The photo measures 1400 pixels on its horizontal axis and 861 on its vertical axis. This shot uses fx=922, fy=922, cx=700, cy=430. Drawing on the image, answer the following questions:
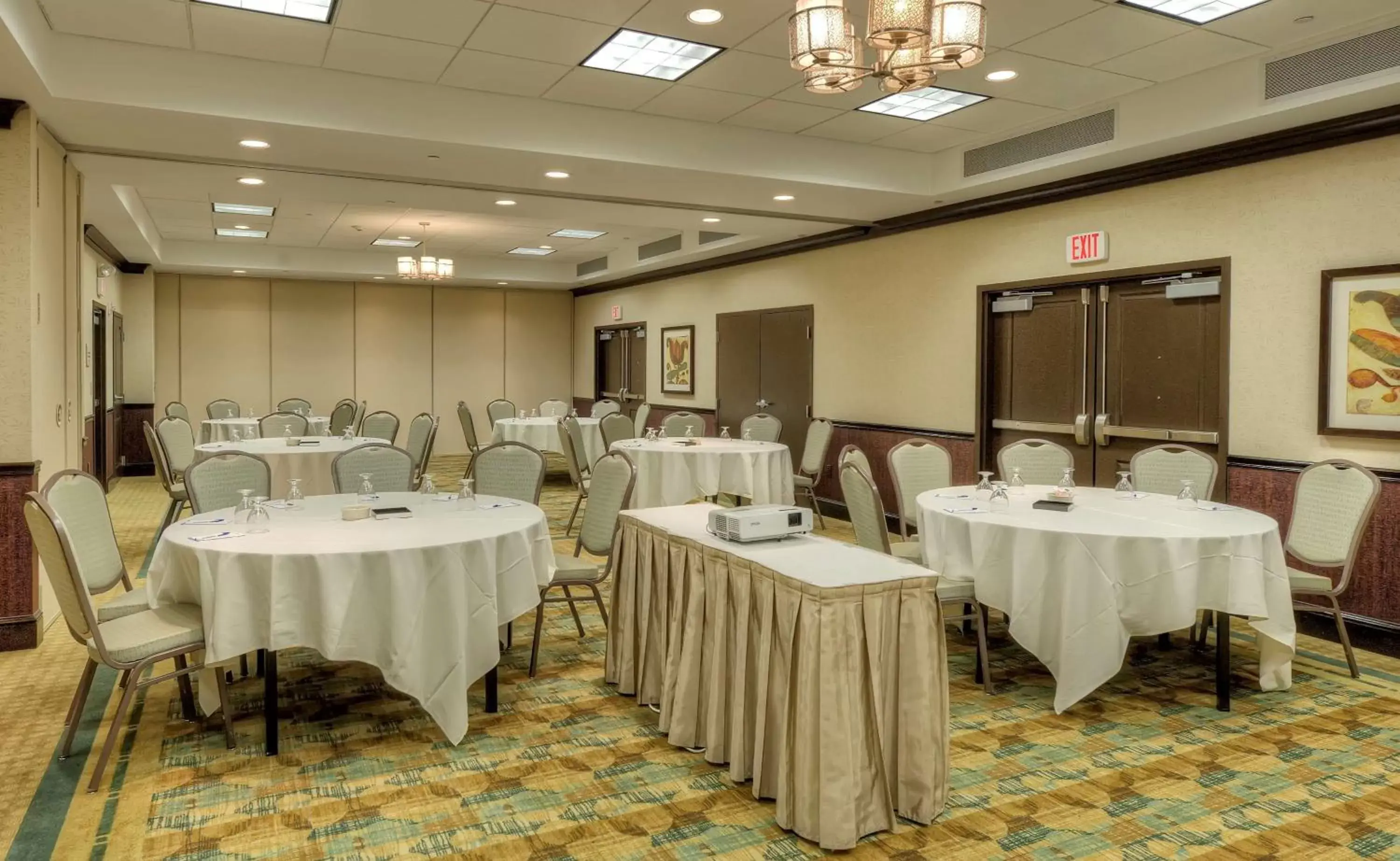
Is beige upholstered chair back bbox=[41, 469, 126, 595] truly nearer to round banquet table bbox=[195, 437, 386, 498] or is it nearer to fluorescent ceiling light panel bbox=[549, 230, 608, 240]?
round banquet table bbox=[195, 437, 386, 498]

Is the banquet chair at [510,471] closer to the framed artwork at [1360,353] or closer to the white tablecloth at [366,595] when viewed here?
the white tablecloth at [366,595]

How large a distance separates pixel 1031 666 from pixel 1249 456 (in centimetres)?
227

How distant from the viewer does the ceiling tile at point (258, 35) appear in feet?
14.8

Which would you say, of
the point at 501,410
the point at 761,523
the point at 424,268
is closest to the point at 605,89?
the point at 761,523

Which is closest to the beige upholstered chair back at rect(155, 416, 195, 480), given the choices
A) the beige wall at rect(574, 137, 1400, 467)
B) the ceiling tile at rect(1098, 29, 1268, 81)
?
the beige wall at rect(574, 137, 1400, 467)

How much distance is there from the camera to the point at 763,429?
9.20 m

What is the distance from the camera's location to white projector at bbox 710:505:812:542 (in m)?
3.30

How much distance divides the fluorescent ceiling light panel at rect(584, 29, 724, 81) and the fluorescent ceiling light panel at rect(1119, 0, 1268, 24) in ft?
6.96

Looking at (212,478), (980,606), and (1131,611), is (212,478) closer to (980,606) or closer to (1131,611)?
(980,606)

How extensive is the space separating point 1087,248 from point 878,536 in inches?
138

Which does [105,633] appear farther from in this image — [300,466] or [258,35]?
[300,466]

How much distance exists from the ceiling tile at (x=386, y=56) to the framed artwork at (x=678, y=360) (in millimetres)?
7130

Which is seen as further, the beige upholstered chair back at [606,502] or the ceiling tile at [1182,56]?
the ceiling tile at [1182,56]

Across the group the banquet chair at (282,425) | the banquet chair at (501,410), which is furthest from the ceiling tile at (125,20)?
the banquet chair at (501,410)
